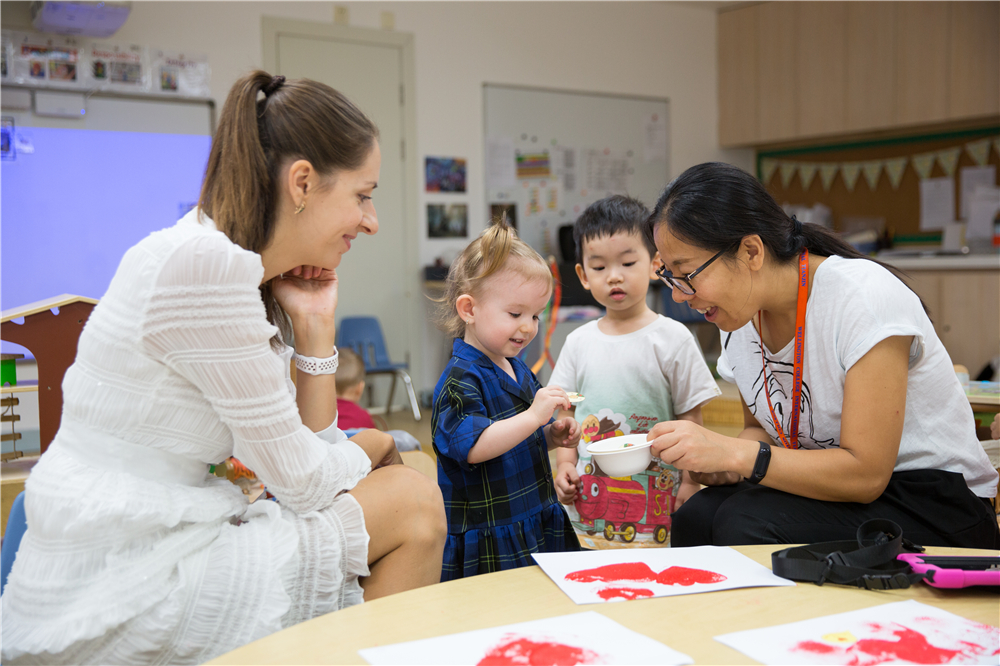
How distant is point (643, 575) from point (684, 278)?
65 centimetres

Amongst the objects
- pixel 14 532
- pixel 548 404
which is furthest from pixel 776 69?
pixel 14 532

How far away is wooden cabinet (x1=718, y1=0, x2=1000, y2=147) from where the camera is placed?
5.32 meters

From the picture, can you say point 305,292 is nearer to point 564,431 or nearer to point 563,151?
point 564,431

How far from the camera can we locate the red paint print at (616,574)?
97 centimetres

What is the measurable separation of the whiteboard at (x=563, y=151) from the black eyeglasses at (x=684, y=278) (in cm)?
412

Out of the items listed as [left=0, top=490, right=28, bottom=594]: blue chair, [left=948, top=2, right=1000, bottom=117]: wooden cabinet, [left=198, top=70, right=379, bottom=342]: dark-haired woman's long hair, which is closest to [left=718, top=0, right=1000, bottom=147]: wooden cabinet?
[left=948, top=2, right=1000, bottom=117]: wooden cabinet

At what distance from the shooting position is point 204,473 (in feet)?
3.76

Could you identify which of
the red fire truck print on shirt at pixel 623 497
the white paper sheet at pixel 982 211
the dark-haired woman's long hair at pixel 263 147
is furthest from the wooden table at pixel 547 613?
the white paper sheet at pixel 982 211

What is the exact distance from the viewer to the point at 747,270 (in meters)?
1.43

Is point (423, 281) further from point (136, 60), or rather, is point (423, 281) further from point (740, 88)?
point (740, 88)

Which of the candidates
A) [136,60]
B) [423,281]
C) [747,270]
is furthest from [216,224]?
[423,281]

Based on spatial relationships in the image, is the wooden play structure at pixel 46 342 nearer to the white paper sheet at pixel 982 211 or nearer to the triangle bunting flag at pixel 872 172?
the white paper sheet at pixel 982 211

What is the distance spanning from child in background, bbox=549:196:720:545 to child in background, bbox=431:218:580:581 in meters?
0.26

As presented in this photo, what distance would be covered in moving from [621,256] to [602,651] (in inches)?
51.4
